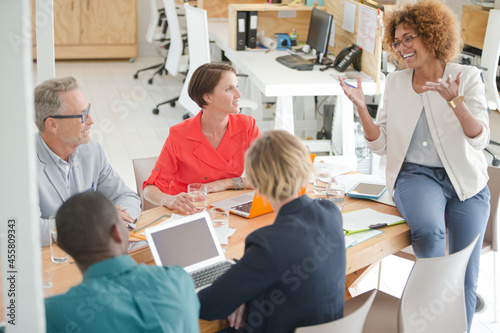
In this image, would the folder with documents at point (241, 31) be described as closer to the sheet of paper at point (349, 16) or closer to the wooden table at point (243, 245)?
the sheet of paper at point (349, 16)

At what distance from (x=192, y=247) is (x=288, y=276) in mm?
395

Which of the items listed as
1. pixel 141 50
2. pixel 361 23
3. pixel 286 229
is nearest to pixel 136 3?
pixel 141 50

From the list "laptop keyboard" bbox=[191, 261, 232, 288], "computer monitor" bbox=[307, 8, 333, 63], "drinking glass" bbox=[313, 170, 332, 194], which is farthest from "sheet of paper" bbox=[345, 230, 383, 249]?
"computer monitor" bbox=[307, 8, 333, 63]

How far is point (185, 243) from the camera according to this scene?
5.85 ft

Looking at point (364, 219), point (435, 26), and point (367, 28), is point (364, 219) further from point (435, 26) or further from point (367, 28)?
point (367, 28)

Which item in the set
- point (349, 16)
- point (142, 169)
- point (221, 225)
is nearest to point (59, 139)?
point (142, 169)

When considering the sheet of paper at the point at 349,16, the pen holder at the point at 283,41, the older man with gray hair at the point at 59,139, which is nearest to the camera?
the older man with gray hair at the point at 59,139

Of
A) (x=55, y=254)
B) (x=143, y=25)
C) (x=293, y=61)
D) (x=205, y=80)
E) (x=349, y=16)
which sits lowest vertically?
(x=143, y=25)

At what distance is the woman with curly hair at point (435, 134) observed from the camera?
2301 mm

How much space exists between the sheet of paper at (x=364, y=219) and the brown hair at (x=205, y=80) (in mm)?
850

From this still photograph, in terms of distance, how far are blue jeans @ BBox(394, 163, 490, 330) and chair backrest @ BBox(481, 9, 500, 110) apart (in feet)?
7.52

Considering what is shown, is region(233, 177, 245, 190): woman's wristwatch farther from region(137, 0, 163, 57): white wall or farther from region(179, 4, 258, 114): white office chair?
region(137, 0, 163, 57): white wall

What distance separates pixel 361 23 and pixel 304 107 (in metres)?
1.13

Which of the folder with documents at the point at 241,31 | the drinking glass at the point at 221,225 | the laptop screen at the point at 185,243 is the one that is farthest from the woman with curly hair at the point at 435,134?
the folder with documents at the point at 241,31
